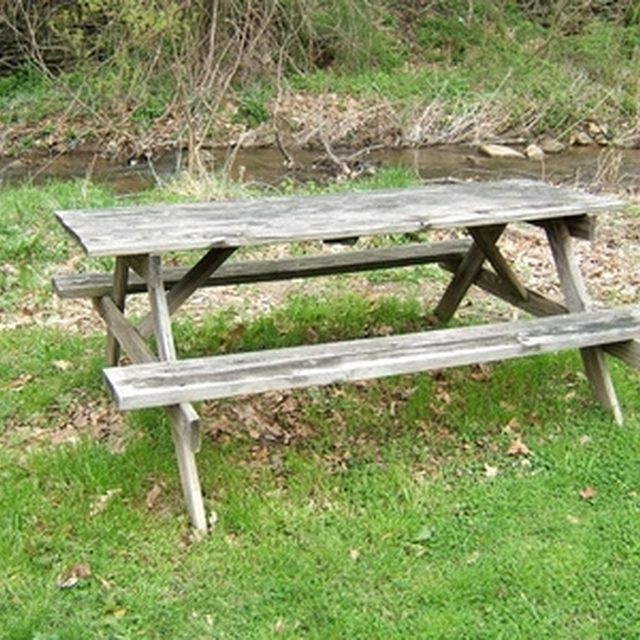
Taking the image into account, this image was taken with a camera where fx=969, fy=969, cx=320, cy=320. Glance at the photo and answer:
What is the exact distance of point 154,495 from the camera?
3535mm

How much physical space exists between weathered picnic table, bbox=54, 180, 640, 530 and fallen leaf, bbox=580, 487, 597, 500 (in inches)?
21.7

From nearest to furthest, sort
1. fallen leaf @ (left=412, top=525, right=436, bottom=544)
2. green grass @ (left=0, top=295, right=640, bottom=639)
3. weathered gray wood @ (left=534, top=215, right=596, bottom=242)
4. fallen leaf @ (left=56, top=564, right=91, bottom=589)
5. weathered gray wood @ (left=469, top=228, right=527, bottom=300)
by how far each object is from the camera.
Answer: green grass @ (left=0, top=295, right=640, bottom=639) < fallen leaf @ (left=56, top=564, right=91, bottom=589) < fallen leaf @ (left=412, top=525, right=436, bottom=544) < weathered gray wood @ (left=534, top=215, right=596, bottom=242) < weathered gray wood @ (left=469, top=228, right=527, bottom=300)

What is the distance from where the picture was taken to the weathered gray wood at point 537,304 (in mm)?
3977

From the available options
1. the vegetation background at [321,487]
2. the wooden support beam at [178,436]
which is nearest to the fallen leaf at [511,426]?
the vegetation background at [321,487]

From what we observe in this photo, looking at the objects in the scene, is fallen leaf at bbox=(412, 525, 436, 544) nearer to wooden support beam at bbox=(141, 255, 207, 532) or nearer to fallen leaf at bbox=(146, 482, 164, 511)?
wooden support beam at bbox=(141, 255, 207, 532)

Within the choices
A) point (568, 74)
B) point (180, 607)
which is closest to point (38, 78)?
point (568, 74)

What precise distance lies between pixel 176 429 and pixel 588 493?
154 cm

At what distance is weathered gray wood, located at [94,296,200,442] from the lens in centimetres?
323

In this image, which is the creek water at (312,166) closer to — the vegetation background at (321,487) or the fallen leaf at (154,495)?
the vegetation background at (321,487)

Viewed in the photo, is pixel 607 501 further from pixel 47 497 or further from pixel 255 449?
pixel 47 497

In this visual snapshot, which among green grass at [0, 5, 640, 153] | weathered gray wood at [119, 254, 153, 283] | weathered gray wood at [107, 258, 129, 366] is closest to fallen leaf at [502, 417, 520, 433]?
weathered gray wood at [119, 254, 153, 283]

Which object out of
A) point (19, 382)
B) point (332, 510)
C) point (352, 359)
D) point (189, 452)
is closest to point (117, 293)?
point (19, 382)

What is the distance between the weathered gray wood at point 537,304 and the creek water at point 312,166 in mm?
5873

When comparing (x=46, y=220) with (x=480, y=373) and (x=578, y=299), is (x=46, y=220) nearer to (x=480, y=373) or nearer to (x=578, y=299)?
(x=480, y=373)
